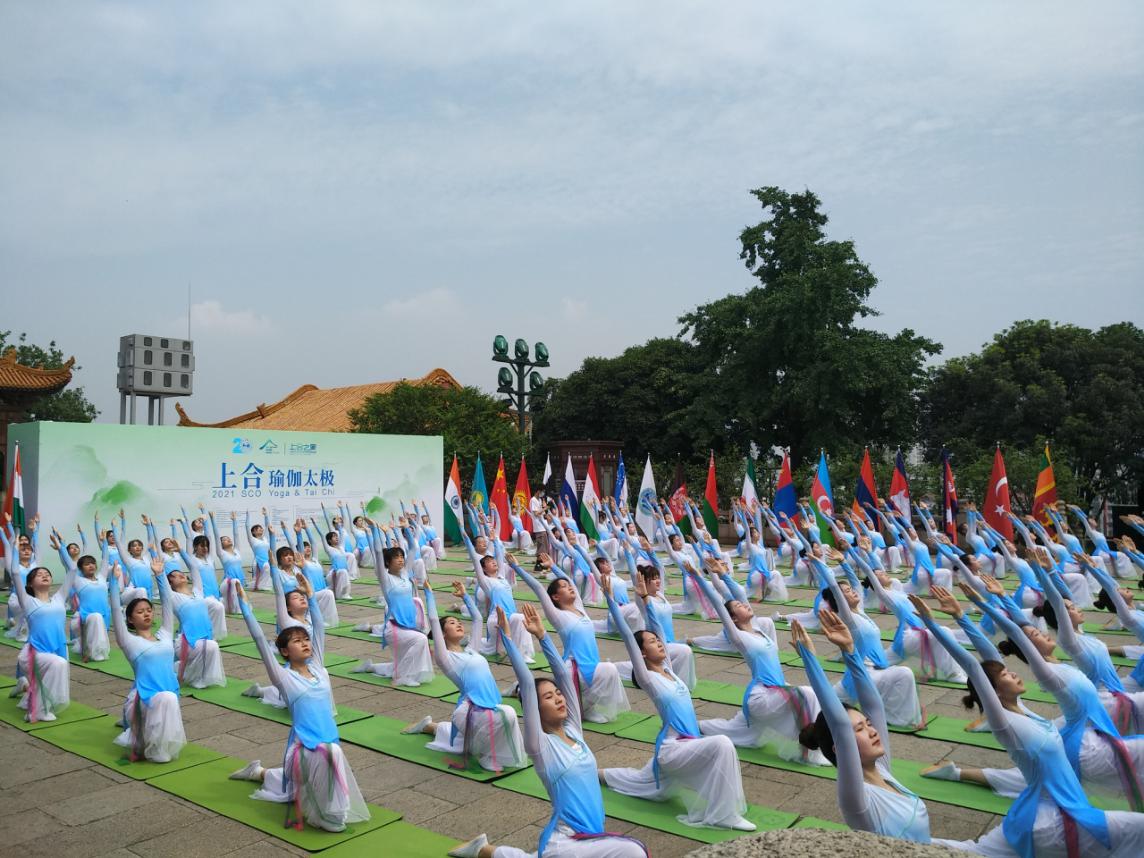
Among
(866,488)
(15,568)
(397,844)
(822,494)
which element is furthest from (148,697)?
(866,488)

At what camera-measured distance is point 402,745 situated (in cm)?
707

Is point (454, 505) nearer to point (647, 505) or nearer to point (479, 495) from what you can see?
point (479, 495)

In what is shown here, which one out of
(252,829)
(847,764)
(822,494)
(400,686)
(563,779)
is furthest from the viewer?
(822,494)

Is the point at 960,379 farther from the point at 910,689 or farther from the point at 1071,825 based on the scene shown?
the point at 1071,825

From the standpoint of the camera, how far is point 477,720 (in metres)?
6.44

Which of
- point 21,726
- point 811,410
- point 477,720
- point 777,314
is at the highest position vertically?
point 777,314

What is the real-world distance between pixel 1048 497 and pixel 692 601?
8.63 m

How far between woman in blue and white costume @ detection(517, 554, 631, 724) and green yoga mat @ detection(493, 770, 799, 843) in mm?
1346

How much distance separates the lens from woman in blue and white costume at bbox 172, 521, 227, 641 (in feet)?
35.6

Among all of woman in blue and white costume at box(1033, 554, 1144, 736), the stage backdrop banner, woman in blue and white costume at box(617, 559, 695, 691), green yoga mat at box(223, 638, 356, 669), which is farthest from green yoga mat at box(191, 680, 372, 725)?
the stage backdrop banner

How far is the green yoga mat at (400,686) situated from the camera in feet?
29.0

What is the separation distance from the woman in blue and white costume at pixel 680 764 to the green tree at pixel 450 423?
21194 millimetres

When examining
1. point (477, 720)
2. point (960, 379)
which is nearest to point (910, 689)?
point (477, 720)

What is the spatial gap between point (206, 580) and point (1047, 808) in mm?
10723
